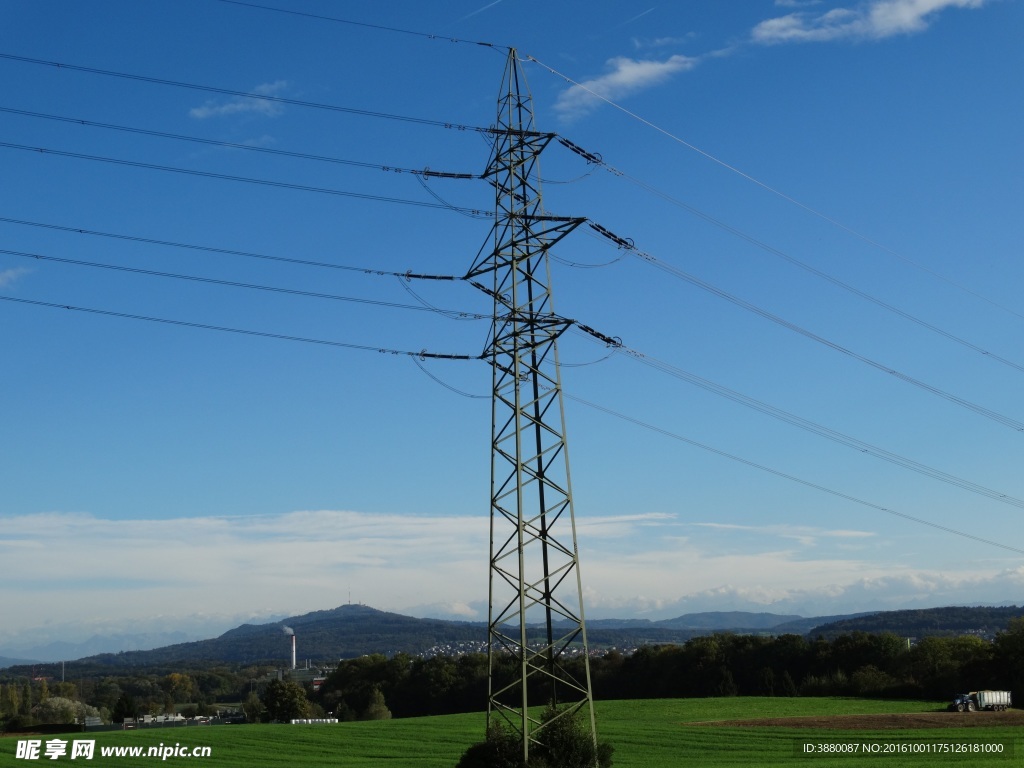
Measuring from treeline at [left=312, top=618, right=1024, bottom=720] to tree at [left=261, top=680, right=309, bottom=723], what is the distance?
19.3 ft

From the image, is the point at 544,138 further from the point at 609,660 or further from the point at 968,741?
the point at 609,660

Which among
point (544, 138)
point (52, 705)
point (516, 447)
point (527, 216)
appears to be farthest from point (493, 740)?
point (52, 705)

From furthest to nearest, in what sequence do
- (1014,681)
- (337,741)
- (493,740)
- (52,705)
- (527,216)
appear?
(52,705) < (1014,681) < (337,741) < (527,216) < (493,740)

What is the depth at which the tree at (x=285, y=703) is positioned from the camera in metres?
115

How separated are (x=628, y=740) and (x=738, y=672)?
188ft

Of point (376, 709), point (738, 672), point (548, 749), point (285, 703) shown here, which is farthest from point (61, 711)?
point (548, 749)

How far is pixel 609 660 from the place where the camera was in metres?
132

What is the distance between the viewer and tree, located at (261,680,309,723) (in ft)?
378

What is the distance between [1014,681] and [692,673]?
41244mm

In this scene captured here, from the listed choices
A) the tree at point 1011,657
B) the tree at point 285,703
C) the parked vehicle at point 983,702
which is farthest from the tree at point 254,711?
the parked vehicle at point 983,702

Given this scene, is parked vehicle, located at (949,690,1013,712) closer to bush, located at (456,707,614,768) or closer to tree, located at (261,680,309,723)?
bush, located at (456,707,614,768)

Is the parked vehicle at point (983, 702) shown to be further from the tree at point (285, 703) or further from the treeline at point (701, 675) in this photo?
the tree at point (285, 703)

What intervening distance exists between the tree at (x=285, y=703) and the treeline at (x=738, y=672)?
5896 mm

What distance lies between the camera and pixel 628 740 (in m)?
63.6
